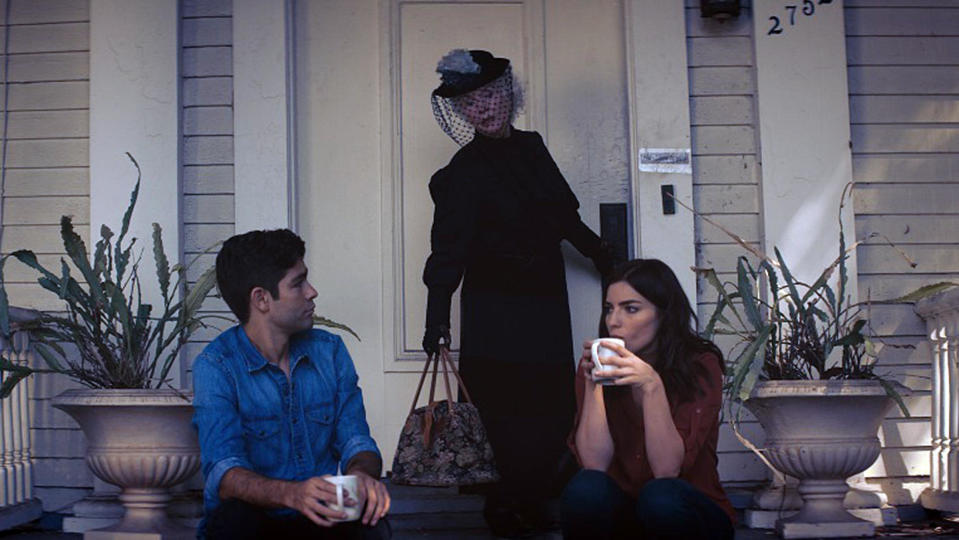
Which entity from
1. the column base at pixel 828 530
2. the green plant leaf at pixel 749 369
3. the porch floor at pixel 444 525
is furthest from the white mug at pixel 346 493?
the column base at pixel 828 530

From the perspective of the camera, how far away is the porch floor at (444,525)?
3736mm

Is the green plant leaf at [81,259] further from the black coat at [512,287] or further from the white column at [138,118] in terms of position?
the black coat at [512,287]

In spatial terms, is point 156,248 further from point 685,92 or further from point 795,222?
point 795,222

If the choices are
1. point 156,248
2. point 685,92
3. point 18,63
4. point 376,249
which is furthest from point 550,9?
point 18,63

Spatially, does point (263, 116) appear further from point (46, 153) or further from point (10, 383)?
point (10, 383)

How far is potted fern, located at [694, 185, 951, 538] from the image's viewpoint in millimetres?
3623

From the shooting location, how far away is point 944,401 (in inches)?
159

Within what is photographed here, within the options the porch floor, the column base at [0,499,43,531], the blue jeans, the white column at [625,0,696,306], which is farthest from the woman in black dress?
the column base at [0,499,43,531]

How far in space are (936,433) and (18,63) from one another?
138 inches

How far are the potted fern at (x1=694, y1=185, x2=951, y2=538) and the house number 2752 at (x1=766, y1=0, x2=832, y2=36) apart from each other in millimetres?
817

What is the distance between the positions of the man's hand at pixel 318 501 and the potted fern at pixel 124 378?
151 centimetres

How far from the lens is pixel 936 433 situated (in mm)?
4055

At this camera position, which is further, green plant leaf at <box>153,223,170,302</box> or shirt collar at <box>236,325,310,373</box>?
green plant leaf at <box>153,223,170,302</box>

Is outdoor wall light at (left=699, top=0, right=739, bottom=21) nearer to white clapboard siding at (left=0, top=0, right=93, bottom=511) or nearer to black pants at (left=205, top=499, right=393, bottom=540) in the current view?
white clapboard siding at (left=0, top=0, right=93, bottom=511)
